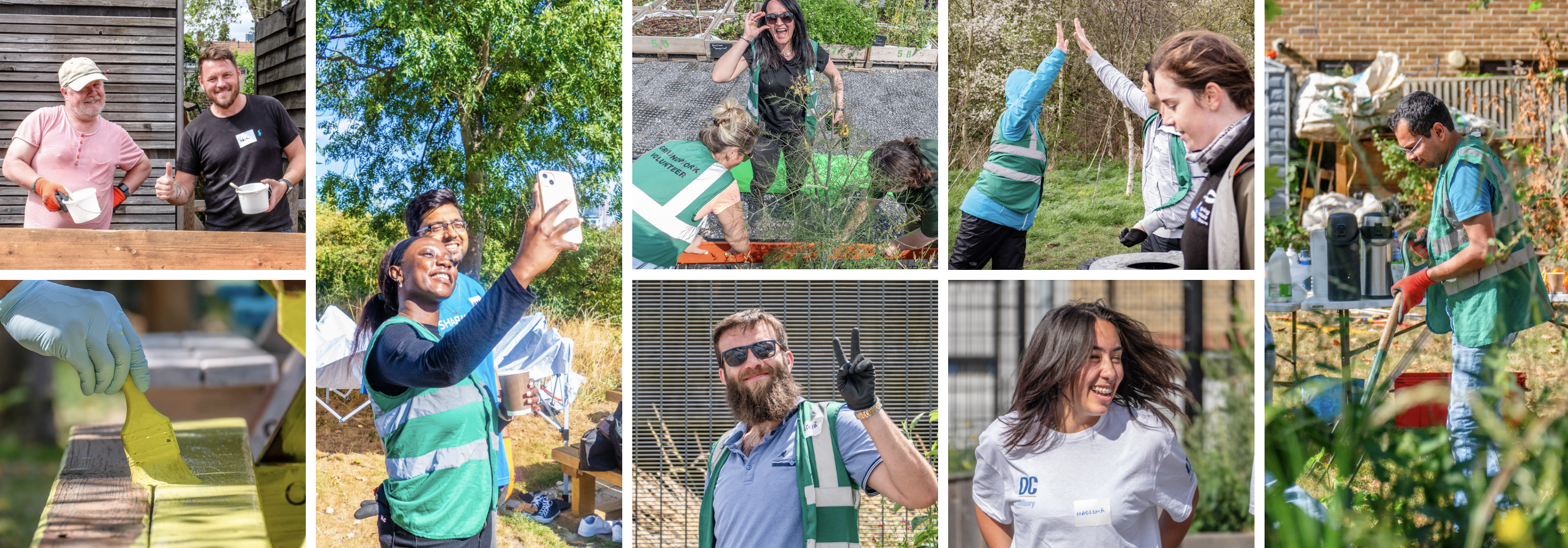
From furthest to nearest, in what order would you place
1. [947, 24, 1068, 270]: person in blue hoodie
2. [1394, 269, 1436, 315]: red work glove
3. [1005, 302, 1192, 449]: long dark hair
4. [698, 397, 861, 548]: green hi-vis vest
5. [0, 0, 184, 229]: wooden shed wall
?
[0, 0, 184, 229]: wooden shed wall < [1394, 269, 1436, 315]: red work glove < [947, 24, 1068, 270]: person in blue hoodie < [1005, 302, 1192, 449]: long dark hair < [698, 397, 861, 548]: green hi-vis vest

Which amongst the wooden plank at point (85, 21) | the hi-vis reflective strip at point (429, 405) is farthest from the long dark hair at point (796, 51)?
the wooden plank at point (85, 21)

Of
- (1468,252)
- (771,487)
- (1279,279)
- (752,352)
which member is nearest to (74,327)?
(752,352)

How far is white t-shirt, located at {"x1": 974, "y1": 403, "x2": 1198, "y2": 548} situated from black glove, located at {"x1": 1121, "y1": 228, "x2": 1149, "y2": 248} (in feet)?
1.64

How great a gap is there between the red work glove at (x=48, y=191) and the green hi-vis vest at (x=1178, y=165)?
11.6 feet

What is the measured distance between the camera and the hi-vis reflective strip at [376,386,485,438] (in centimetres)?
270

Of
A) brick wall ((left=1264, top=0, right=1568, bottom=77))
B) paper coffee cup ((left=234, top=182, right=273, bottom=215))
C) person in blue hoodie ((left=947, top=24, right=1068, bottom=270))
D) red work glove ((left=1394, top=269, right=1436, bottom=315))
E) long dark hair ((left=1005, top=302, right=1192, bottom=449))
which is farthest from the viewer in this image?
brick wall ((left=1264, top=0, right=1568, bottom=77))

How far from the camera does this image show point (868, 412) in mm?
2625

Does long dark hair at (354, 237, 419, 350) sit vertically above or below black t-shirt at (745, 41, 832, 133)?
Result: below

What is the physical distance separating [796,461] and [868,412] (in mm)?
250

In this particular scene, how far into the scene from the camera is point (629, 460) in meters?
2.77

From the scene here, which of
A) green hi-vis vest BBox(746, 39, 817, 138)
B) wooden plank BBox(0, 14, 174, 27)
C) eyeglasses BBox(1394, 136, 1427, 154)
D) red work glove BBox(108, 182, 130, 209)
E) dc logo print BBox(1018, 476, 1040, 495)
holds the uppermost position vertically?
wooden plank BBox(0, 14, 174, 27)

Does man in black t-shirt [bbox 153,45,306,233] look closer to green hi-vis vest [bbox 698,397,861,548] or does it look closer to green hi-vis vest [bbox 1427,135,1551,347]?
green hi-vis vest [bbox 698,397,861,548]

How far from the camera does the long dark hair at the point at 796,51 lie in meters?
2.83

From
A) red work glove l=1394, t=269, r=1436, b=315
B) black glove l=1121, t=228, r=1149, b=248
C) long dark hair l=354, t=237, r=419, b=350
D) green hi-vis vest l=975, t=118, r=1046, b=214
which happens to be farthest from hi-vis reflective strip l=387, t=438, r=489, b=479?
red work glove l=1394, t=269, r=1436, b=315
